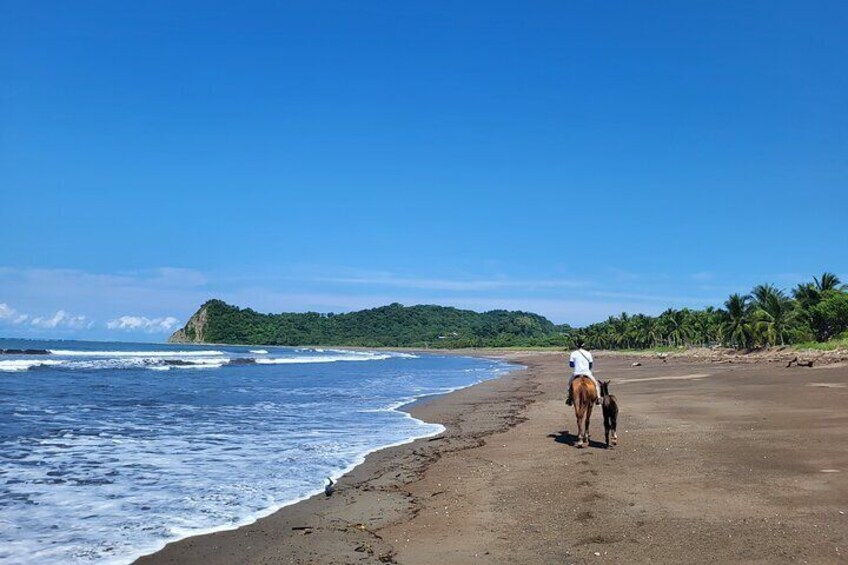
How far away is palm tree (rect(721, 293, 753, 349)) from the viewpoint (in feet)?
232

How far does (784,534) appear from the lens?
6.41m

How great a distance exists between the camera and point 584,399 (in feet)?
41.9

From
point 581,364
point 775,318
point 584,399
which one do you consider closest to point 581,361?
point 581,364

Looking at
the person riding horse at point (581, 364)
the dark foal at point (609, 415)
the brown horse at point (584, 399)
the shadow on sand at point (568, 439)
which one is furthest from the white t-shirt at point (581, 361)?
the shadow on sand at point (568, 439)

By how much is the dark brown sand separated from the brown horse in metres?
0.42

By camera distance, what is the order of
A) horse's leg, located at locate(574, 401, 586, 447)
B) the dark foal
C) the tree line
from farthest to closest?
1. the tree line
2. horse's leg, located at locate(574, 401, 586, 447)
3. the dark foal

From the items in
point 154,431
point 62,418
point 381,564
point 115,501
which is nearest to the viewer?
point 381,564

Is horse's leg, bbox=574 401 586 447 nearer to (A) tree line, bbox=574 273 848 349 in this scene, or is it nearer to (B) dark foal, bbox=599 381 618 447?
(B) dark foal, bbox=599 381 618 447

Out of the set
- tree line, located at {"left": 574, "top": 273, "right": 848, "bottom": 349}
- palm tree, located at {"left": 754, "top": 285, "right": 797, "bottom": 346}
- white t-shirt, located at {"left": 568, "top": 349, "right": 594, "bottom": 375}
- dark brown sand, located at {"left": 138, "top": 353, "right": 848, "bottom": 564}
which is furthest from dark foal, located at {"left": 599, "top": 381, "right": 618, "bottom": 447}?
palm tree, located at {"left": 754, "top": 285, "right": 797, "bottom": 346}

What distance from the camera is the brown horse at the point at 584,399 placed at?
12.7 metres

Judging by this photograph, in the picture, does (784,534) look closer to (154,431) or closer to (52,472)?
(52,472)

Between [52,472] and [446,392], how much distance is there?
21587 millimetres

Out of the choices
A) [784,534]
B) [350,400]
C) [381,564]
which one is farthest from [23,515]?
[350,400]

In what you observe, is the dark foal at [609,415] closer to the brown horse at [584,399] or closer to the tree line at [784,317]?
the brown horse at [584,399]
